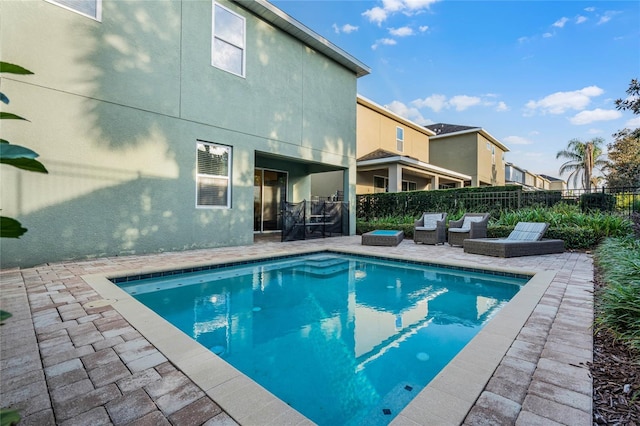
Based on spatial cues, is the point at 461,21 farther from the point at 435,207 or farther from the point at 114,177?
the point at 114,177

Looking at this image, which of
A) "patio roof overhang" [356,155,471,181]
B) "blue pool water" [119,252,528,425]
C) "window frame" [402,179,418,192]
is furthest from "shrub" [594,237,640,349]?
"window frame" [402,179,418,192]

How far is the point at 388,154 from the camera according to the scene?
49.6 ft

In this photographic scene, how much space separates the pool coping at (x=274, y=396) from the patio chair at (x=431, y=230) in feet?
20.4

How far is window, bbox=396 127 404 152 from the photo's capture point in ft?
63.2

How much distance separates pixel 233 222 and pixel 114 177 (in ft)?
10.3

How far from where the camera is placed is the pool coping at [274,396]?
179cm

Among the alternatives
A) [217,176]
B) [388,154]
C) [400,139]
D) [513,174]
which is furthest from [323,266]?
[513,174]

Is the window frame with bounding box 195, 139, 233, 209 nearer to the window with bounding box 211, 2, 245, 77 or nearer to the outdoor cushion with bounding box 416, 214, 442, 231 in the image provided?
the window with bounding box 211, 2, 245, 77

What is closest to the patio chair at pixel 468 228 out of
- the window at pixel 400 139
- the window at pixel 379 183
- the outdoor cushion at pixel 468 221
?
the outdoor cushion at pixel 468 221

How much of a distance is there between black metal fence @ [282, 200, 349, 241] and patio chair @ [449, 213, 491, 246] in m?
4.22

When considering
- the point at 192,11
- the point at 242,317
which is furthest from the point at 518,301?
the point at 192,11

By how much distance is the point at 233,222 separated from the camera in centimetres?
880

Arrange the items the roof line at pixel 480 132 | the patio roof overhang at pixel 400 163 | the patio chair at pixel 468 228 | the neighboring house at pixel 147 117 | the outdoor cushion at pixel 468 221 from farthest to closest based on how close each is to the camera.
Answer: the roof line at pixel 480 132, the patio roof overhang at pixel 400 163, the outdoor cushion at pixel 468 221, the patio chair at pixel 468 228, the neighboring house at pixel 147 117

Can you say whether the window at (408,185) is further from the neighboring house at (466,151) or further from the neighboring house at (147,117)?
the neighboring house at (147,117)
